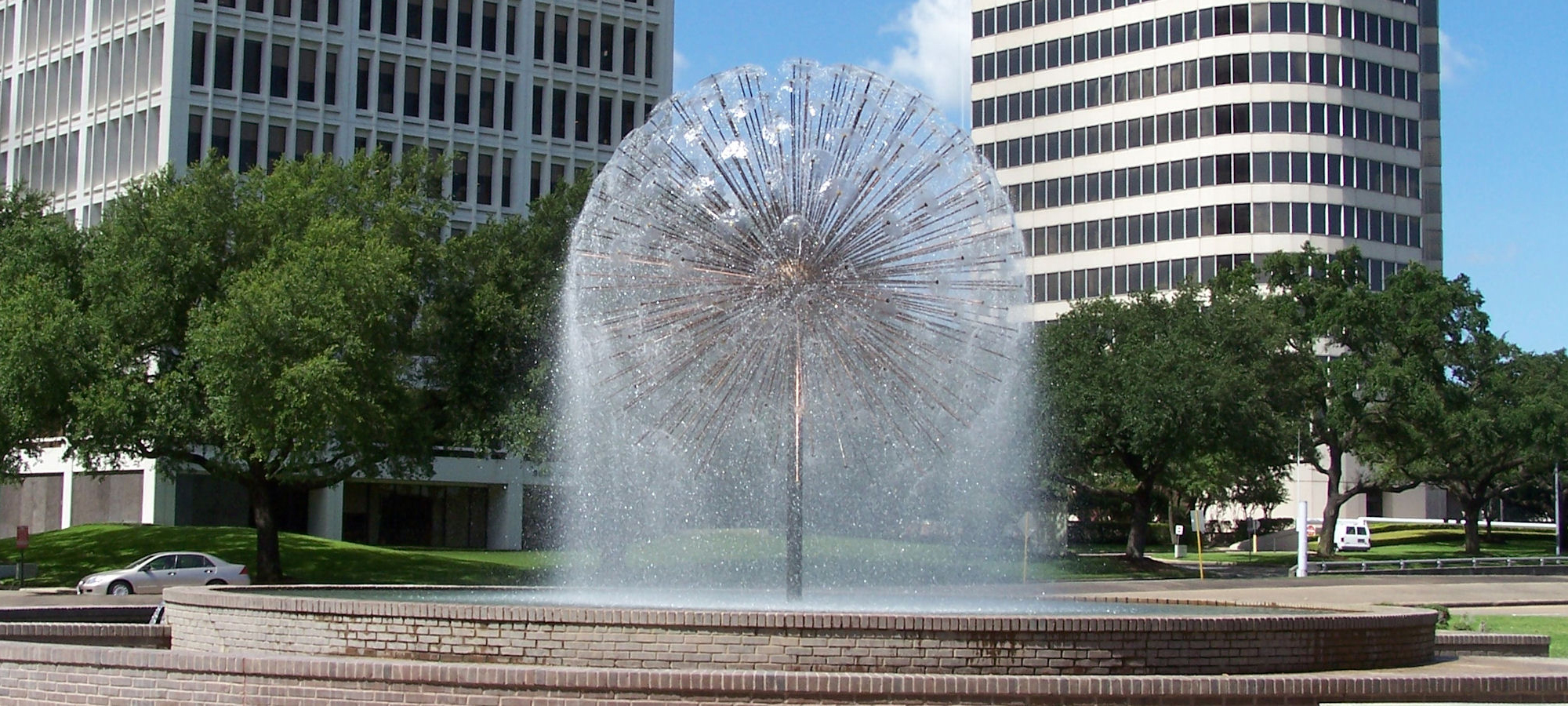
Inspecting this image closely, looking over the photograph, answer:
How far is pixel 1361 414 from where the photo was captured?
2800 inches

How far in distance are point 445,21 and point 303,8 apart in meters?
6.55

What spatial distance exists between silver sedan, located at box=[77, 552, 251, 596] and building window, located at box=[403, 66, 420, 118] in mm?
37031

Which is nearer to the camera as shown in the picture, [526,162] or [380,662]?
[380,662]

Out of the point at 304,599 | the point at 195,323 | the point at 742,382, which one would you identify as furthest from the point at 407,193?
the point at 304,599

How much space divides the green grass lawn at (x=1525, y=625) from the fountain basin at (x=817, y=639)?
1181cm

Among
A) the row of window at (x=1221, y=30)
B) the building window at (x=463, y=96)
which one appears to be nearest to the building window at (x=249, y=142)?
the building window at (x=463, y=96)

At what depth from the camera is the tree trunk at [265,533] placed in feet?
154

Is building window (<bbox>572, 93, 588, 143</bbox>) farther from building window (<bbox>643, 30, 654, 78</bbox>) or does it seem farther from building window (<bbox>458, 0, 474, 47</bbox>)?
building window (<bbox>458, 0, 474, 47</bbox>)

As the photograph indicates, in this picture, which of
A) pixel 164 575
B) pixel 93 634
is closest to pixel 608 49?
pixel 164 575

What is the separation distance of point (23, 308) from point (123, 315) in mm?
2308

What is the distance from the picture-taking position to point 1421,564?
216ft

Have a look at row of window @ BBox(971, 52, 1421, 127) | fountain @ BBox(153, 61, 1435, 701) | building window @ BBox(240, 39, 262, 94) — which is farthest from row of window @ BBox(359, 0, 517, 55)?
fountain @ BBox(153, 61, 1435, 701)

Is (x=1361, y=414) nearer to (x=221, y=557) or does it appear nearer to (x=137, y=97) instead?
(x=221, y=557)

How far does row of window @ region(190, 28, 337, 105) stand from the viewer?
73.7m
